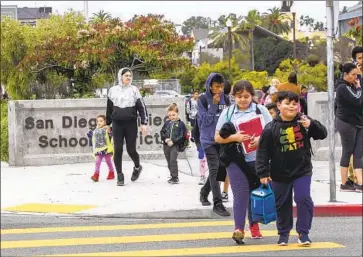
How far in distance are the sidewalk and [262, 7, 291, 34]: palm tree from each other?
8164 cm

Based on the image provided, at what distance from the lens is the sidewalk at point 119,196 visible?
10087mm

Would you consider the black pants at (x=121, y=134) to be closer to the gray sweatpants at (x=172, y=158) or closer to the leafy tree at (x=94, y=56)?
the gray sweatpants at (x=172, y=158)

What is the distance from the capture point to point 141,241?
330 inches

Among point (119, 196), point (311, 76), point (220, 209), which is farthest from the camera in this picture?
point (311, 76)

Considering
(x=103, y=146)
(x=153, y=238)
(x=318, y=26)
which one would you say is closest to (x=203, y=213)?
(x=153, y=238)

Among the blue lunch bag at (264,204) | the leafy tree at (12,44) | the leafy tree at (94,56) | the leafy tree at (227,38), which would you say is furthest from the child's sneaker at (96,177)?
the leafy tree at (227,38)

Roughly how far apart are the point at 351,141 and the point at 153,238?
3.94 m

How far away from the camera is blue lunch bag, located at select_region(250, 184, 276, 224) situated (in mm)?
7852

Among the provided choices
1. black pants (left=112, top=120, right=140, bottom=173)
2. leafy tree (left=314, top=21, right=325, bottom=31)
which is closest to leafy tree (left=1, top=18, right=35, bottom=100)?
black pants (left=112, top=120, right=140, bottom=173)

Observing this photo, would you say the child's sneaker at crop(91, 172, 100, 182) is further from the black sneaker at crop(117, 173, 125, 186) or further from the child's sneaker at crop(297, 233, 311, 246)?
the child's sneaker at crop(297, 233, 311, 246)

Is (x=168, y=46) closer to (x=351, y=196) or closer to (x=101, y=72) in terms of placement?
(x=101, y=72)

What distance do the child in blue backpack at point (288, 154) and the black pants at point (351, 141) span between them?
357cm

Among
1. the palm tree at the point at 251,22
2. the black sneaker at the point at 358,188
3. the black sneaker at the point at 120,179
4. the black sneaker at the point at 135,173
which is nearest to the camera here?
the black sneaker at the point at 358,188

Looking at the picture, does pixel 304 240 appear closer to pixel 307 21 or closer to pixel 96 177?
pixel 96 177
